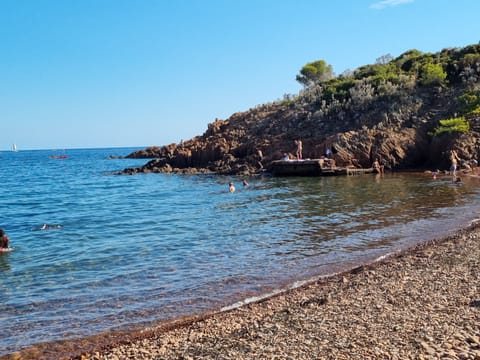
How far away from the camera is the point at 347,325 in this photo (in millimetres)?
7004

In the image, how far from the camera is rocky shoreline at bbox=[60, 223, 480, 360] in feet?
20.1

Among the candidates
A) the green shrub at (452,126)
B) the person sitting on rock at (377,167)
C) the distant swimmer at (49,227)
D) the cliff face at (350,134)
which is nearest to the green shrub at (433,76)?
the cliff face at (350,134)

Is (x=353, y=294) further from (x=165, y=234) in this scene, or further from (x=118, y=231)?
(x=118, y=231)

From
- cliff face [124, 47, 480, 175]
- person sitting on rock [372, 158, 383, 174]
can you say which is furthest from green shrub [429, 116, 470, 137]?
person sitting on rock [372, 158, 383, 174]

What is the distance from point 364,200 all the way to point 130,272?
544 inches

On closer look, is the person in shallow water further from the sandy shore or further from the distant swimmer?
the sandy shore

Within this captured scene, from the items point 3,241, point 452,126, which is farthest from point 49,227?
point 452,126

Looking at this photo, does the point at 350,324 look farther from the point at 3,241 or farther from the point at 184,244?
the point at 3,241

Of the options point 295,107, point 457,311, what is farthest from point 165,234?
point 295,107

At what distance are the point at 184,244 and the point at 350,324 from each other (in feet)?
28.2

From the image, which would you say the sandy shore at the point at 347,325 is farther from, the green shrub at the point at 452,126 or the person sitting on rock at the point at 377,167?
the green shrub at the point at 452,126

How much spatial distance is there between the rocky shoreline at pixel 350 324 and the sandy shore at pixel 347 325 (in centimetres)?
1

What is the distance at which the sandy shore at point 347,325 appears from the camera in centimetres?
614

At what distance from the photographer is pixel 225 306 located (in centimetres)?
927
